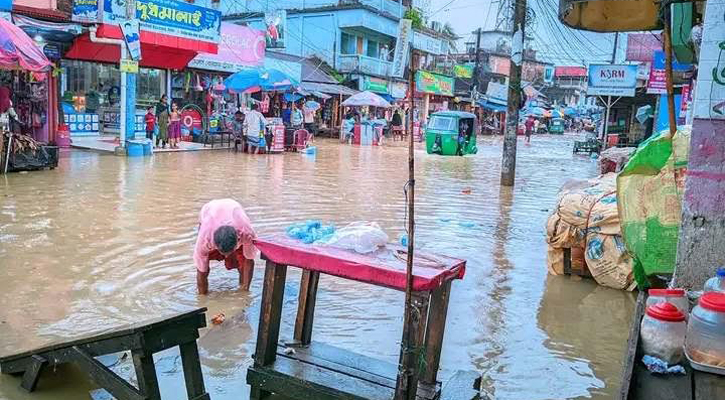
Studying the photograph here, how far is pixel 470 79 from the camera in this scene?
161 feet

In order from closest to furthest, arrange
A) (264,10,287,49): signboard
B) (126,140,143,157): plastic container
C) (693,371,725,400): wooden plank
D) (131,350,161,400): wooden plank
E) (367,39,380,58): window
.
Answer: (693,371,725,400): wooden plank, (131,350,161,400): wooden plank, (126,140,143,157): plastic container, (264,10,287,49): signboard, (367,39,380,58): window

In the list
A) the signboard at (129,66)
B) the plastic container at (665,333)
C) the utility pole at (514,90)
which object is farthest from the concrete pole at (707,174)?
the signboard at (129,66)

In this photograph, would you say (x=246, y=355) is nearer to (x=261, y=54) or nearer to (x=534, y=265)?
(x=534, y=265)

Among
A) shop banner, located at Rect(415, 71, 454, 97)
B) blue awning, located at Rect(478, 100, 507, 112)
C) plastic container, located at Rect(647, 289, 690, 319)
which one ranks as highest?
shop banner, located at Rect(415, 71, 454, 97)

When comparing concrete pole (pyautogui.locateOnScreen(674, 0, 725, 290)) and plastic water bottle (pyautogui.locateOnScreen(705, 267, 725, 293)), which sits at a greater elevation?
concrete pole (pyautogui.locateOnScreen(674, 0, 725, 290))

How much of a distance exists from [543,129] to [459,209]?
155 ft

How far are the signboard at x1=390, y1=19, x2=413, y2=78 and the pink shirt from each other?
26703mm

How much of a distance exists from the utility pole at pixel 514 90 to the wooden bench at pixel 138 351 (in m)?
12.0

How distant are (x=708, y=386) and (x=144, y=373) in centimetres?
259

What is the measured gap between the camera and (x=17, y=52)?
457 inches

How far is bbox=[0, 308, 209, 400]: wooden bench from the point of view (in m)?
3.32

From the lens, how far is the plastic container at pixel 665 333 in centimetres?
295

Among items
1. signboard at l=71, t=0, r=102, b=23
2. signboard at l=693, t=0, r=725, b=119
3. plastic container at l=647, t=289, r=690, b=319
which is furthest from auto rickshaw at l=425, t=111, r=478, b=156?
plastic container at l=647, t=289, r=690, b=319

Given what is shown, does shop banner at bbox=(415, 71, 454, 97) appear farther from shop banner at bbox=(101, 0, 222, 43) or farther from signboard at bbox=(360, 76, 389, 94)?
shop banner at bbox=(101, 0, 222, 43)
